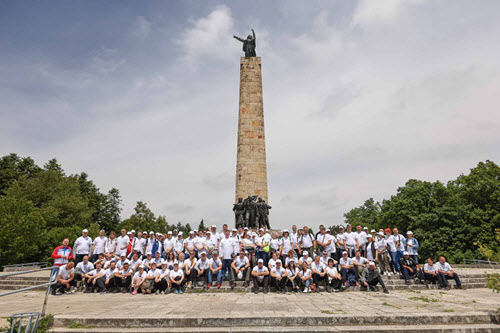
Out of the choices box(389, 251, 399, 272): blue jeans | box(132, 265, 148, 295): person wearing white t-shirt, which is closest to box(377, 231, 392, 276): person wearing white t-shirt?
box(389, 251, 399, 272): blue jeans

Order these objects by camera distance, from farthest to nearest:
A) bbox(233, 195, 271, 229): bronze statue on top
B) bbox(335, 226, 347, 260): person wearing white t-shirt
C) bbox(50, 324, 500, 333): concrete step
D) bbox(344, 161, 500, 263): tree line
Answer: bbox(344, 161, 500, 263): tree line < bbox(233, 195, 271, 229): bronze statue on top < bbox(335, 226, 347, 260): person wearing white t-shirt < bbox(50, 324, 500, 333): concrete step

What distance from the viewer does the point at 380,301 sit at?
736 cm

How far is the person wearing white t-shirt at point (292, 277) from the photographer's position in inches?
366

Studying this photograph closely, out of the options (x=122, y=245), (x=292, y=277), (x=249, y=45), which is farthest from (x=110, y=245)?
(x=249, y=45)

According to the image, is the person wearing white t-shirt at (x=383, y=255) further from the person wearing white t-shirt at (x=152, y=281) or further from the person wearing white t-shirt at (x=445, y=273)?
the person wearing white t-shirt at (x=152, y=281)

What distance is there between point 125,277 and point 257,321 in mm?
6086

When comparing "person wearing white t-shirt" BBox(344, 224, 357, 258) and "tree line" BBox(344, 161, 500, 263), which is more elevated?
"tree line" BBox(344, 161, 500, 263)

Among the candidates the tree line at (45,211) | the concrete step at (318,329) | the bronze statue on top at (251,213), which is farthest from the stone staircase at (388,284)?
the tree line at (45,211)

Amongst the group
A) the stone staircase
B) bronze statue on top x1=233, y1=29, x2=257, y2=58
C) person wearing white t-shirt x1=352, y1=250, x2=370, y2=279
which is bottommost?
the stone staircase

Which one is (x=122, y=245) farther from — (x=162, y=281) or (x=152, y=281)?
(x=162, y=281)

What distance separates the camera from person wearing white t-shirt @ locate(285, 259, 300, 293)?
30.5 ft

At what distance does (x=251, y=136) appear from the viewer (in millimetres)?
18891

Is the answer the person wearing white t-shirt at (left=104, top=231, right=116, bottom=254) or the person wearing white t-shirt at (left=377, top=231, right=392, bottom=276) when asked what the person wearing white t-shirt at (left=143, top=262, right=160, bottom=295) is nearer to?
the person wearing white t-shirt at (left=104, top=231, right=116, bottom=254)

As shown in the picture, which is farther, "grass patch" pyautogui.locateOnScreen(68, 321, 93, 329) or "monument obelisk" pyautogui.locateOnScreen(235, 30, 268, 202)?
"monument obelisk" pyautogui.locateOnScreen(235, 30, 268, 202)
